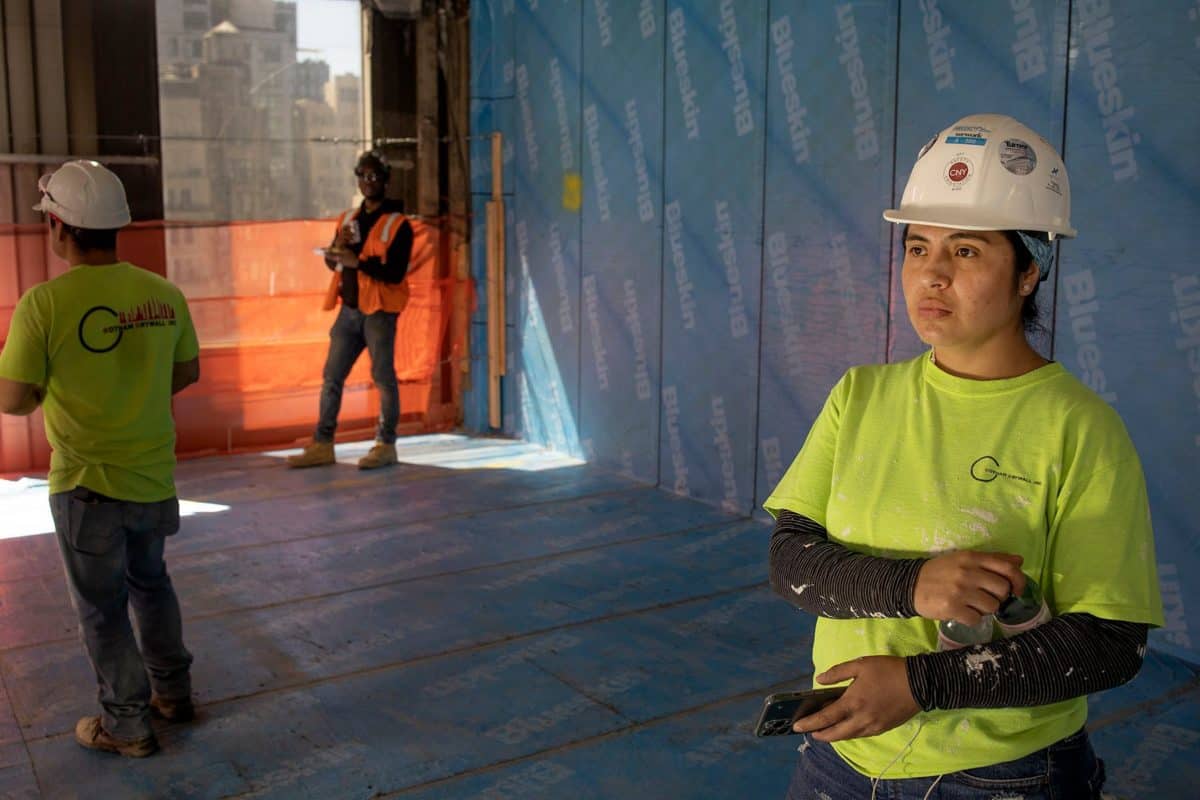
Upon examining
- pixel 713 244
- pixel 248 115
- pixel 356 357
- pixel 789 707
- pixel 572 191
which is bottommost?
pixel 356 357

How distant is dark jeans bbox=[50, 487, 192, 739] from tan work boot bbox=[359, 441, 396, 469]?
3.67 m

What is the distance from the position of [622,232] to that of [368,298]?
1.62 m

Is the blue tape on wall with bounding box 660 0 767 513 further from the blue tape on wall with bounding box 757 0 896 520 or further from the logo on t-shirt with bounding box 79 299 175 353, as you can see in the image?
the logo on t-shirt with bounding box 79 299 175 353

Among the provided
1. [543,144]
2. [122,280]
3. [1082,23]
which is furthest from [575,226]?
[122,280]

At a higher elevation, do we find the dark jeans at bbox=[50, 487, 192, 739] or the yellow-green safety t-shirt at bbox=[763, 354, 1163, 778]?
the yellow-green safety t-shirt at bbox=[763, 354, 1163, 778]

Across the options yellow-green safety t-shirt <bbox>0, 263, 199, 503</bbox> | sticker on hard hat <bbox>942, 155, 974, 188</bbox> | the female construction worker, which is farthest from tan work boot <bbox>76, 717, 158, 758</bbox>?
sticker on hard hat <bbox>942, 155, 974, 188</bbox>

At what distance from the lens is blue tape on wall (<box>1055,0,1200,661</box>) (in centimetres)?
425

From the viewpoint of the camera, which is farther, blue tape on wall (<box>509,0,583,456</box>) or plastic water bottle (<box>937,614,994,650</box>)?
blue tape on wall (<box>509,0,583,456</box>)

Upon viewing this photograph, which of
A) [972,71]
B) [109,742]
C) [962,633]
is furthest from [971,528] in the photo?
[972,71]

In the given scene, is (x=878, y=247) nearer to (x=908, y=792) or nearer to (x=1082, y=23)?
(x=1082, y=23)

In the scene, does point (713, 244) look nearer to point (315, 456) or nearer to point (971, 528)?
point (315, 456)

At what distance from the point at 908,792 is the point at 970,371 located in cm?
60

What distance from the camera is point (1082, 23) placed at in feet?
14.8

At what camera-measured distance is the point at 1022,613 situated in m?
1.53
